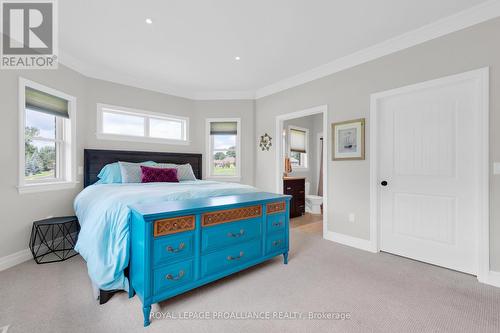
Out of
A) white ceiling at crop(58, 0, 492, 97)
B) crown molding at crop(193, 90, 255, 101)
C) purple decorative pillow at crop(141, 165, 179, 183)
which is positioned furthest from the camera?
crown molding at crop(193, 90, 255, 101)

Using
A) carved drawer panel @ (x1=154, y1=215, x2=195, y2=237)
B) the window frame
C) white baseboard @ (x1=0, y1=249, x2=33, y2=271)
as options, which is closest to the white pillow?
white baseboard @ (x1=0, y1=249, x2=33, y2=271)

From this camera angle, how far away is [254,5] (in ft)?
Answer: 6.93

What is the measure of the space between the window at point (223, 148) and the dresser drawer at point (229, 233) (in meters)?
2.44

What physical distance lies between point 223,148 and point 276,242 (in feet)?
8.99

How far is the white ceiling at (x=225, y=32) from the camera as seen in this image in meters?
2.13

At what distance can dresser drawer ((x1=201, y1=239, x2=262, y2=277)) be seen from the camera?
1880mm

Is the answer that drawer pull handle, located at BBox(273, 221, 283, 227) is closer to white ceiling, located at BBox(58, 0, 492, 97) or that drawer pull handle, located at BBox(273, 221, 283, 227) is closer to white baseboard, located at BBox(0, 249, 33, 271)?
white ceiling, located at BBox(58, 0, 492, 97)

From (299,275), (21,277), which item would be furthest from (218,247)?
(21,277)

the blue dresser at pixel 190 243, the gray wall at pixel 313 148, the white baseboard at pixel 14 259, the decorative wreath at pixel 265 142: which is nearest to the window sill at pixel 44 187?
the white baseboard at pixel 14 259

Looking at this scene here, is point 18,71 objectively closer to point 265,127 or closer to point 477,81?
point 265,127

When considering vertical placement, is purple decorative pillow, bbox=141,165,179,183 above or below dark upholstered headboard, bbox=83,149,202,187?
below

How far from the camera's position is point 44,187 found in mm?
2826

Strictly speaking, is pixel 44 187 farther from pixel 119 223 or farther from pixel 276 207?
pixel 276 207

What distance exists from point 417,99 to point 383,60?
0.65 metres
